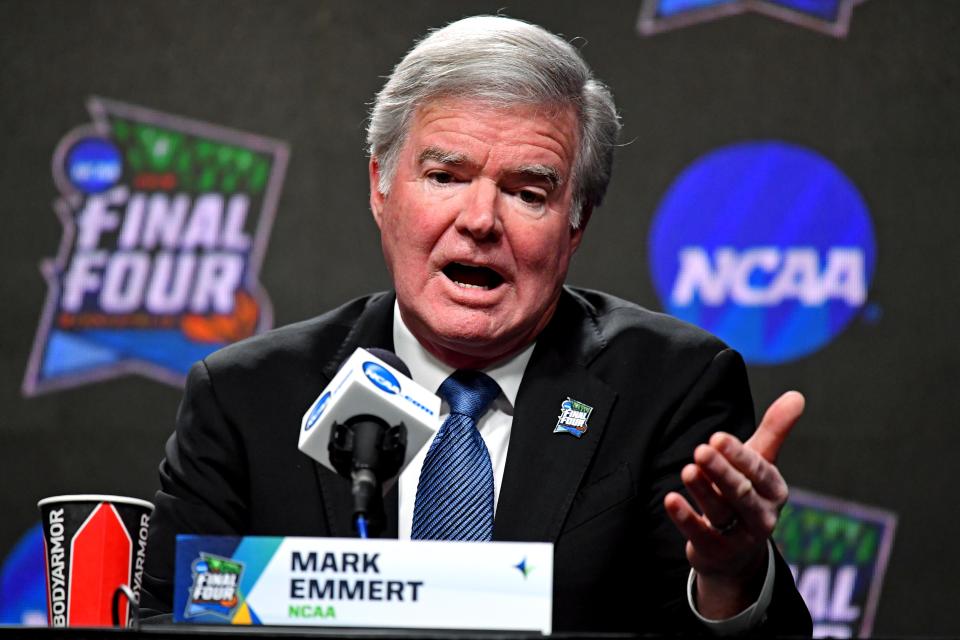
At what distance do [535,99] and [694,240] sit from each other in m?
1.28

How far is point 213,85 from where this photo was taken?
3.30 m

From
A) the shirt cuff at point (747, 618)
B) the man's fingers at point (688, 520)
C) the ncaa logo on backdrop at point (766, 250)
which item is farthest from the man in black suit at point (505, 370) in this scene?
the ncaa logo on backdrop at point (766, 250)

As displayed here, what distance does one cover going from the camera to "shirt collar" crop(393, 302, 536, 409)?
2033mm

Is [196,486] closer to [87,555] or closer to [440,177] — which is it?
[87,555]

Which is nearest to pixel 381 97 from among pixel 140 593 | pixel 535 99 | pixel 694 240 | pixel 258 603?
pixel 535 99

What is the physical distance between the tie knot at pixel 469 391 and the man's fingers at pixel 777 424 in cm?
59

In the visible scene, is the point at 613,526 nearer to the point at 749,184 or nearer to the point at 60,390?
the point at 749,184

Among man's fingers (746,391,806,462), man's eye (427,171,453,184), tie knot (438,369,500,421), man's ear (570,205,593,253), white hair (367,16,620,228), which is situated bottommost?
tie knot (438,369,500,421)

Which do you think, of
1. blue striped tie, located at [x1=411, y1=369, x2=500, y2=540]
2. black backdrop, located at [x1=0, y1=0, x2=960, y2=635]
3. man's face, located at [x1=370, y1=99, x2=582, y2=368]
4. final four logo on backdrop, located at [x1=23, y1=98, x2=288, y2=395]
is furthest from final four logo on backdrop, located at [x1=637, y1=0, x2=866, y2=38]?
blue striped tie, located at [x1=411, y1=369, x2=500, y2=540]

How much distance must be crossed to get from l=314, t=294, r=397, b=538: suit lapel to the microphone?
0.38 meters

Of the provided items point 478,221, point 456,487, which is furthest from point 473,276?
point 456,487

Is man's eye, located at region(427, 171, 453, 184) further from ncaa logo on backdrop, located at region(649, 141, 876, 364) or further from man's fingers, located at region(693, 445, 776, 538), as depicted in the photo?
ncaa logo on backdrop, located at region(649, 141, 876, 364)

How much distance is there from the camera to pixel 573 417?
77.3 inches

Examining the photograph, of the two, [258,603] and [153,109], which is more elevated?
[153,109]
